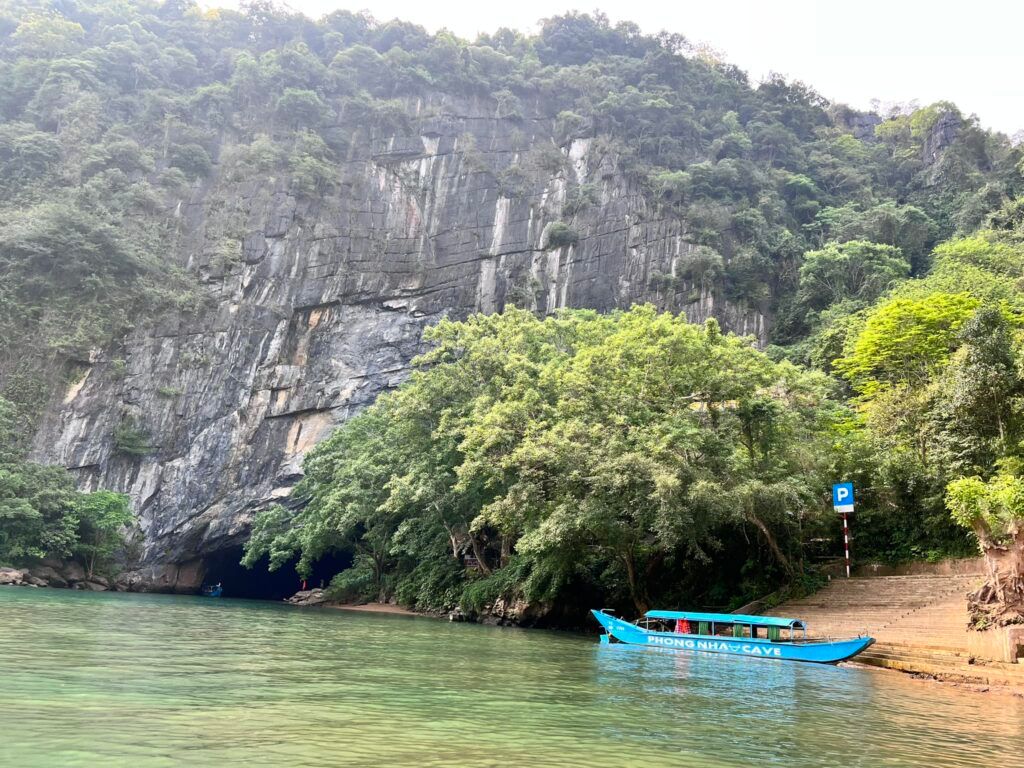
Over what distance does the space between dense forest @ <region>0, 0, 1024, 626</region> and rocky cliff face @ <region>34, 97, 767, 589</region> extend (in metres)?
0.90

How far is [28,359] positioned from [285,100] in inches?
867

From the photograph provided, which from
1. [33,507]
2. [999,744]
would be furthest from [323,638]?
[33,507]

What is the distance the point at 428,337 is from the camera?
94.8 feet

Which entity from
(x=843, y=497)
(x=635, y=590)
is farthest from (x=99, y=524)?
(x=843, y=497)

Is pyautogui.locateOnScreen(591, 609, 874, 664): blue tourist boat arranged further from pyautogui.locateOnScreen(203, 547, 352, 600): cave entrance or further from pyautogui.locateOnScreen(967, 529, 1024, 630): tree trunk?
pyautogui.locateOnScreen(203, 547, 352, 600): cave entrance

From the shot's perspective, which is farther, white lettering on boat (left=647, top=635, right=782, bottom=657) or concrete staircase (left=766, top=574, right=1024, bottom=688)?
white lettering on boat (left=647, top=635, right=782, bottom=657)

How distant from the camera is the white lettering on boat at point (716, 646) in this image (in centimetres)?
1517

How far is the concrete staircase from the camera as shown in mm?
12492

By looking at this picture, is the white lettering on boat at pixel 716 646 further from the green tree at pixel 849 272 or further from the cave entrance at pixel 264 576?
the cave entrance at pixel 264 576

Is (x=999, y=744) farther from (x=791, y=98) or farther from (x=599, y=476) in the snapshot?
(x=791, y=98)

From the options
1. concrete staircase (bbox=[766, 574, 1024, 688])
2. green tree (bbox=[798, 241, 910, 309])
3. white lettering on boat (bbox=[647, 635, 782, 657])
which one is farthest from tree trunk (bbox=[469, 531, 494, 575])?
green tree (bbox=[798, 241, 910, 309])

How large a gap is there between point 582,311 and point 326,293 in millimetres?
14986

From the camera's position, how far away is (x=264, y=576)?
4847 centimetres

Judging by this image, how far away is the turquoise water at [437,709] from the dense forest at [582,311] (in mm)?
6087
